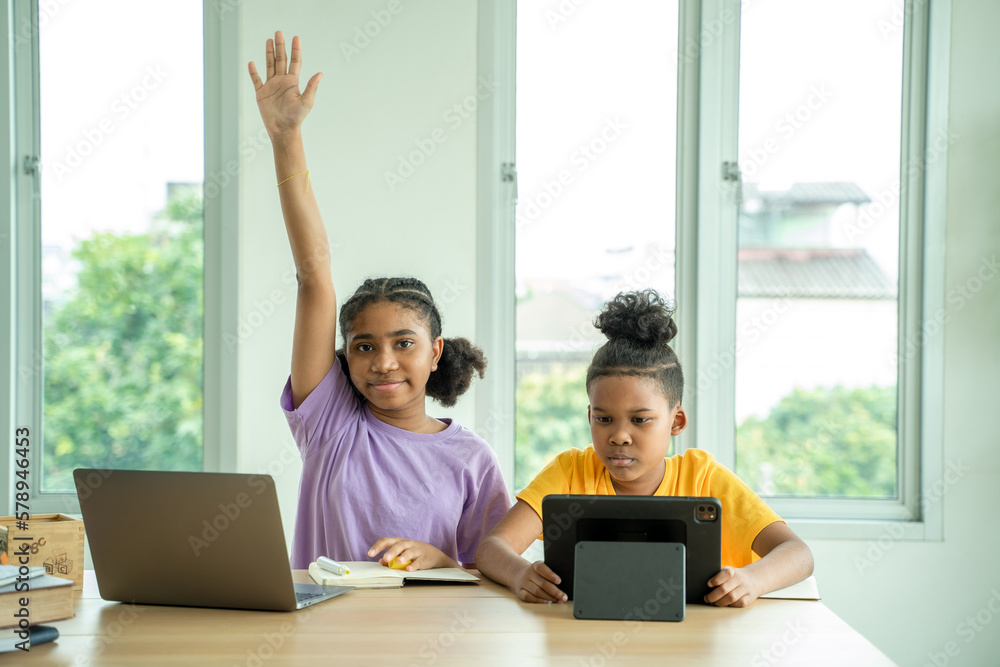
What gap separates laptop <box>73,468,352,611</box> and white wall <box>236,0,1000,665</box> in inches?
51.5

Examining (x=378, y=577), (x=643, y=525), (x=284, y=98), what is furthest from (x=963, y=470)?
(x=284, y=98)

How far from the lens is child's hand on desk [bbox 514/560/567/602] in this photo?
4.14ft

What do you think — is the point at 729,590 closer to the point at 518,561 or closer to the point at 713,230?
the point at 518,561

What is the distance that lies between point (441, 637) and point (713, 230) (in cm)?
187

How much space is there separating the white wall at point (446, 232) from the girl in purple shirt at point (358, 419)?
801 mm

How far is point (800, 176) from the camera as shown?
2.67 metres

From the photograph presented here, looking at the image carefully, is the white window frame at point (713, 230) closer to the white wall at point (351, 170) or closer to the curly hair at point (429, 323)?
the white wall at point (351, 170)

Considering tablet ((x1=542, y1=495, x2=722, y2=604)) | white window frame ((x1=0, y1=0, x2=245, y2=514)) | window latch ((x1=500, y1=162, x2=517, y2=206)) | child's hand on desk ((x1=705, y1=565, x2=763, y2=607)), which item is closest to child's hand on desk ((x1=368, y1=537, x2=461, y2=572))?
tablet ((x1=542, y1=495, x2=722, y2=604))

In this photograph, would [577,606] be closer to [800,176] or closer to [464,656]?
[464,656]

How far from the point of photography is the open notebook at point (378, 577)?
1349 mm

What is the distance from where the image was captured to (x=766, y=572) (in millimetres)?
1296

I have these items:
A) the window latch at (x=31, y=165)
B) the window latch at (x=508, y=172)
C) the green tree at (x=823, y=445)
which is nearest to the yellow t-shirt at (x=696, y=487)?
the green tree at (x=823, y=445)

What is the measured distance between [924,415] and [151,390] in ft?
8.54

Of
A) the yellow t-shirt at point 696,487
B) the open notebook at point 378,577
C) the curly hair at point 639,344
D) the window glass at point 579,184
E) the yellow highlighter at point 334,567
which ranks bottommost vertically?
the open notebook at point 378,577
